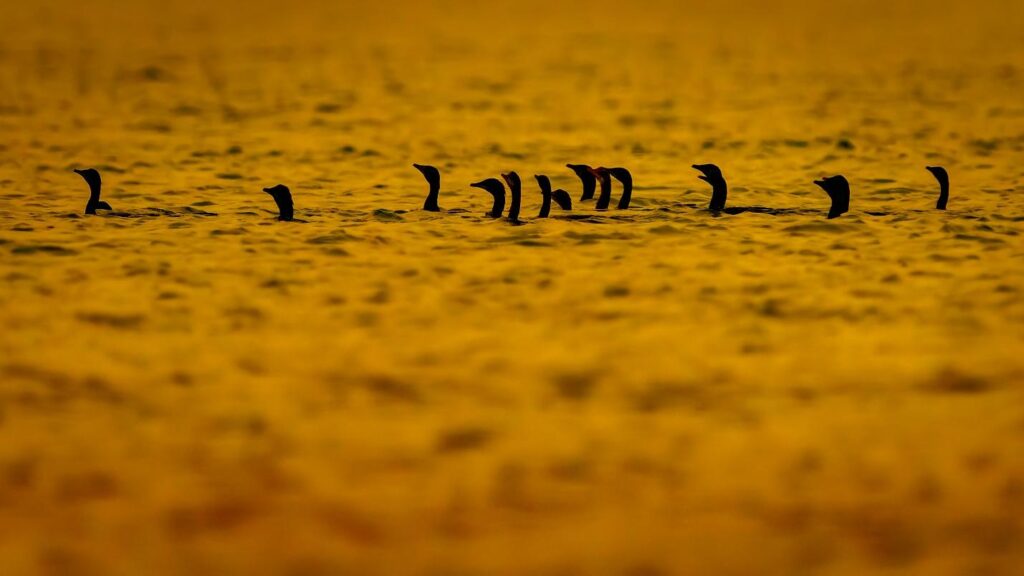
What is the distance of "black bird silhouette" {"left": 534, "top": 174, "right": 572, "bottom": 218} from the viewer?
32.1 ft

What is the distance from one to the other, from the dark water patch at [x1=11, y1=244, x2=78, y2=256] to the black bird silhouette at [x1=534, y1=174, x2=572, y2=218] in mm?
3176

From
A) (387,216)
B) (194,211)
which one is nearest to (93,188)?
(194,211)

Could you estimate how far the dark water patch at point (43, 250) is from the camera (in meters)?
8.45

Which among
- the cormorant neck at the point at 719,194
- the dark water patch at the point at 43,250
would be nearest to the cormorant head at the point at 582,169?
the cormorant neck at the point at 719,194

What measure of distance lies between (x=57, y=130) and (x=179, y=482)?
12.0m

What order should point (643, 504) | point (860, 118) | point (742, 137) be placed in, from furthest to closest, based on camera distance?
1. point (860, 118)
2. point (742, 137)
3. point (643, 504)

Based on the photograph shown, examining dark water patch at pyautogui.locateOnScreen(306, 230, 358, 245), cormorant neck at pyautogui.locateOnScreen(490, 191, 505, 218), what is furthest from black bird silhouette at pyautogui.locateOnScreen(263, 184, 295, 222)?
cormorant neck at pyautogui.locateOnScreen(490, 191, 505, 218)

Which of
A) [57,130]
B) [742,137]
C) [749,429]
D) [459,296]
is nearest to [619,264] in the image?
[459,296]

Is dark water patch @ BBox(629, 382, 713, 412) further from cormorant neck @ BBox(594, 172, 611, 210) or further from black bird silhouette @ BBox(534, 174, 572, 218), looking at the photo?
cormorant neck @ BBox(594, 172, 611, 210)

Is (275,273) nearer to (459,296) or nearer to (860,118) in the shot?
(459,296)

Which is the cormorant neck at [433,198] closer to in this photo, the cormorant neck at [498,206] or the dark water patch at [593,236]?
the cormorant neck at [498,206]

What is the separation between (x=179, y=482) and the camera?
4.71 meters

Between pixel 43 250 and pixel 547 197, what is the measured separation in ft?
11.6

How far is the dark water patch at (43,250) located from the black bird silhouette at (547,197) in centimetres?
318
